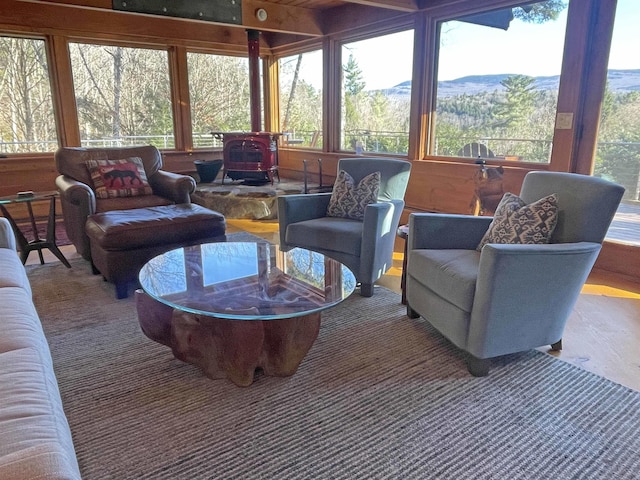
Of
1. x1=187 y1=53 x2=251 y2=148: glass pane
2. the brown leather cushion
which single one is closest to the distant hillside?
x1=187 y1=53 x2=251 y2=148: glass pane

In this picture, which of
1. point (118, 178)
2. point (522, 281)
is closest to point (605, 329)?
point (522, 281)

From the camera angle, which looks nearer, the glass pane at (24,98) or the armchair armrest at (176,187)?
the armchair armrest at (176,187)

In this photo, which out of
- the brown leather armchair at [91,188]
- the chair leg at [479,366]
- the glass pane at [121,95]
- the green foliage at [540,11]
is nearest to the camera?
the chair leg at [479,366]

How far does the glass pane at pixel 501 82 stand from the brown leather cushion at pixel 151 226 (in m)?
2.65

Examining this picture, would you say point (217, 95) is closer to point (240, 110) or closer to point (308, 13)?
point (240, 110)

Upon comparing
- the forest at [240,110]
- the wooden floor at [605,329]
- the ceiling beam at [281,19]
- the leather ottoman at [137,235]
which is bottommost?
the wooden floor at [605,329]

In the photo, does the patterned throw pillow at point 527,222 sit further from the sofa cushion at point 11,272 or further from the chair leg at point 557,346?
the sofa cushion at point 11,272

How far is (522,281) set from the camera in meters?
1.98

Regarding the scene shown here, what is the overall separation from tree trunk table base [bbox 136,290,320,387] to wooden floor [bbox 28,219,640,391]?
1.33m

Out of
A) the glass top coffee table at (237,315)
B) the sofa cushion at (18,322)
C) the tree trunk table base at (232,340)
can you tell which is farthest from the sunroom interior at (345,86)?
the sofa cushion at (18,322)

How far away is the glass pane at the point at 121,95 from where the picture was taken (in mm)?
5570

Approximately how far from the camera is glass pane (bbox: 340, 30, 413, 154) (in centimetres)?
512

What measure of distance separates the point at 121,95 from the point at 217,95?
4.27 feet

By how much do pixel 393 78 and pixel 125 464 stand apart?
4793 millimetres
